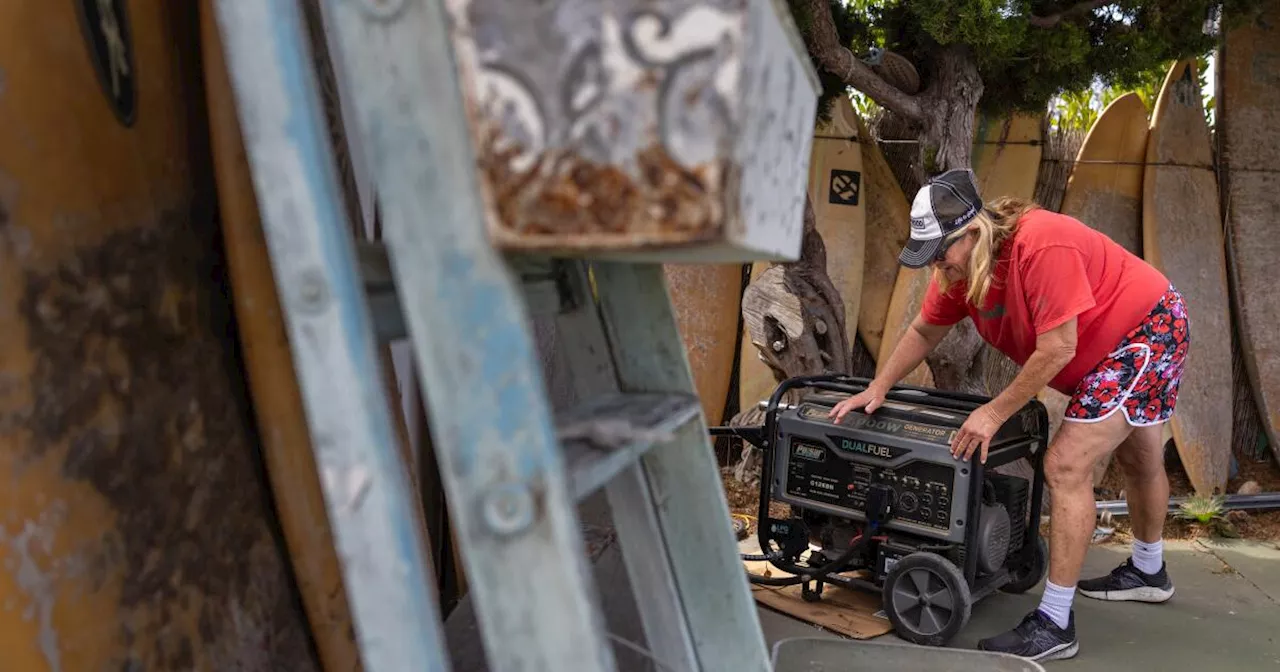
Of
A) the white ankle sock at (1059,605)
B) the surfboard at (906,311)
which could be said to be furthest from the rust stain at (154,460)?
the surfboard at (906,311)

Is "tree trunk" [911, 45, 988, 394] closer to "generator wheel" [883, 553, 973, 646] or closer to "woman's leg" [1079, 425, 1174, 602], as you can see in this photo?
"woman's leg" [1079, 425, 1174, 602]

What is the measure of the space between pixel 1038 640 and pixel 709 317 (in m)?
2.35

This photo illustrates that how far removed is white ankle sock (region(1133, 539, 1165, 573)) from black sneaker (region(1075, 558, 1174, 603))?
2 centimetres

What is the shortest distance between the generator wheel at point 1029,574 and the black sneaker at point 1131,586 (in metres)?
0.13

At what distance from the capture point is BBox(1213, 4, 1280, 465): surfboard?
4.55m

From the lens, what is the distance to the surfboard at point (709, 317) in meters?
4.68

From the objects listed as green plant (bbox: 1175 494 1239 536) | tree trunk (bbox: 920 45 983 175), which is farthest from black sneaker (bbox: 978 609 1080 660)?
tree trunk (bbox: 920 45 983 175)

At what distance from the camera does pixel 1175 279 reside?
14.9ft

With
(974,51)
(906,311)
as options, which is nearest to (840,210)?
(906,311)

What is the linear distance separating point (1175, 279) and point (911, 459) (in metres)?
2.61

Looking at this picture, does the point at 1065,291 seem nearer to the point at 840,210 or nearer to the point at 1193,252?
the point at 840,210

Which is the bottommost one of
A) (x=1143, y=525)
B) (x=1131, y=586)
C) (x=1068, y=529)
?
(x=1131, y=586)

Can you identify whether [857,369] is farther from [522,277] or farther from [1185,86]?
[522,277]

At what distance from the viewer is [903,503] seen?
288 centimetres
